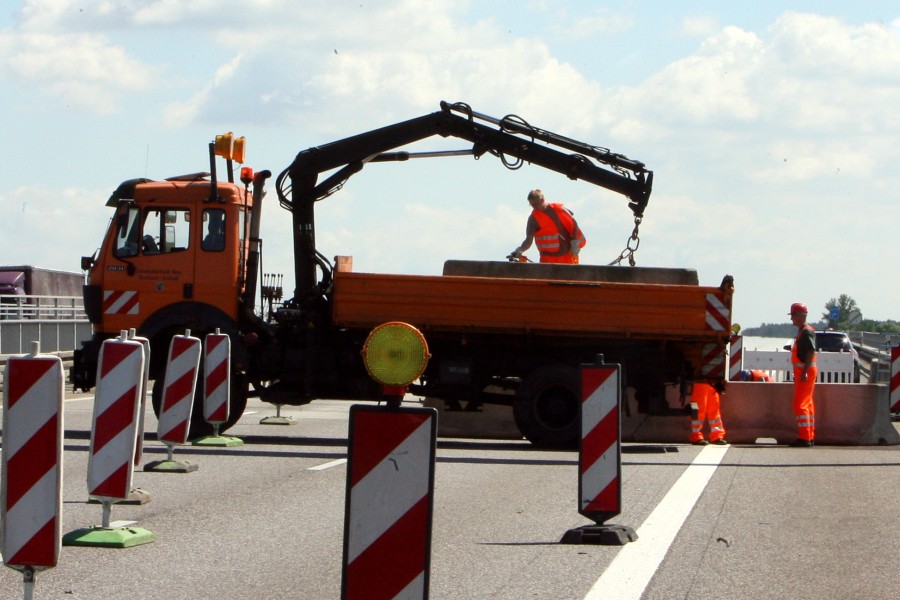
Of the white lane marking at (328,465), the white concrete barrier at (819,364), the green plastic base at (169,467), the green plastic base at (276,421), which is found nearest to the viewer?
the green plastic base at (169,467)

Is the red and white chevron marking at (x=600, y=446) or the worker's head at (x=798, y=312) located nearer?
the red and white chevron marking at (x=600, y=446)

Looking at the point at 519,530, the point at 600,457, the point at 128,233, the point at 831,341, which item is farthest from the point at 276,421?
the point at 831,341

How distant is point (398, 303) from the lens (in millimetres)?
16406

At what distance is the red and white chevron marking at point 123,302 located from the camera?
57.3 feet

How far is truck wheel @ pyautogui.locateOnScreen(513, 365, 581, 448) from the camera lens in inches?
647

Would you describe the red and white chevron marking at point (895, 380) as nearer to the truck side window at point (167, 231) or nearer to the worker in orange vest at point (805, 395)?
the worker in orange vest at point (805, 395)

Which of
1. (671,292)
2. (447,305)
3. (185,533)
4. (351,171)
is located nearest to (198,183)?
(351,171)

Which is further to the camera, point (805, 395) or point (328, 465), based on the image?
point (805, 395)

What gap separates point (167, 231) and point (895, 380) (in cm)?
996

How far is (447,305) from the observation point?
1638 cm

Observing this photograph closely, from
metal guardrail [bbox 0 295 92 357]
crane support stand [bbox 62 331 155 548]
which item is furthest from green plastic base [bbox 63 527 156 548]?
metal guardrail [bbox 0 295 92 357]

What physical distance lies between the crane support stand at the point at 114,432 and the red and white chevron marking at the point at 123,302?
8.59 m

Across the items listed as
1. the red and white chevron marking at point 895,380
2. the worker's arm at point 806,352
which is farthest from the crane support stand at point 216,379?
the red and white chevron marking at point 895,380

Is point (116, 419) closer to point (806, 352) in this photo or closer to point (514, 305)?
point (514, 305)
